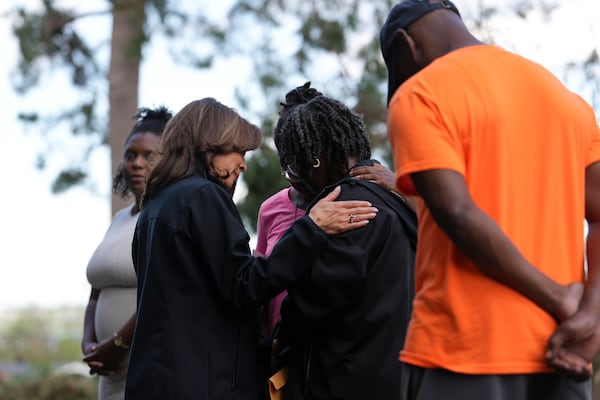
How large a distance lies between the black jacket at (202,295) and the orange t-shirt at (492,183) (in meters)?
0.85

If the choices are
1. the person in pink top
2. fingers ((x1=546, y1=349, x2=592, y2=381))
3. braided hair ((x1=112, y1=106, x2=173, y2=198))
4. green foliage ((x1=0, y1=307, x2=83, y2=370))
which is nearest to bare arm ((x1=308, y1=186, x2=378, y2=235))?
the person in pink top

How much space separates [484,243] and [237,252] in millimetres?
1223

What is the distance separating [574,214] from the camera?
99.6 inches

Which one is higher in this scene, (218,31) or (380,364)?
(218,31)

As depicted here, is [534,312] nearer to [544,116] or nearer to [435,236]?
[435,236]

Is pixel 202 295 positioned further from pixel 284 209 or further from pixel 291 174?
pixel 284 209

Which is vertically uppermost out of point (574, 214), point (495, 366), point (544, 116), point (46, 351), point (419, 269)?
point (544, 116)

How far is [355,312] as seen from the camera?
3283 mm

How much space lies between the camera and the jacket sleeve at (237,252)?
3.28m

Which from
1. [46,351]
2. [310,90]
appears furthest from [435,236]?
[46,351]

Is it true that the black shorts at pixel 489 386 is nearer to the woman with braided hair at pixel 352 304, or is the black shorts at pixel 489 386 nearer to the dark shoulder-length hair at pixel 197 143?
the woman with braided hair at pixel 352 304

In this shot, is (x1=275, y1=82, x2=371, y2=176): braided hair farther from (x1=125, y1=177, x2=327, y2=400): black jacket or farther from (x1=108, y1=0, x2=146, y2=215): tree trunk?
(x1=108, y1=0, x2=146, y2=215): tree trunk

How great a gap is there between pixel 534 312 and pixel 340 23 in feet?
22.9

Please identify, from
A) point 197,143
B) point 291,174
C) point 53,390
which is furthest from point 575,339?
point 53,390
